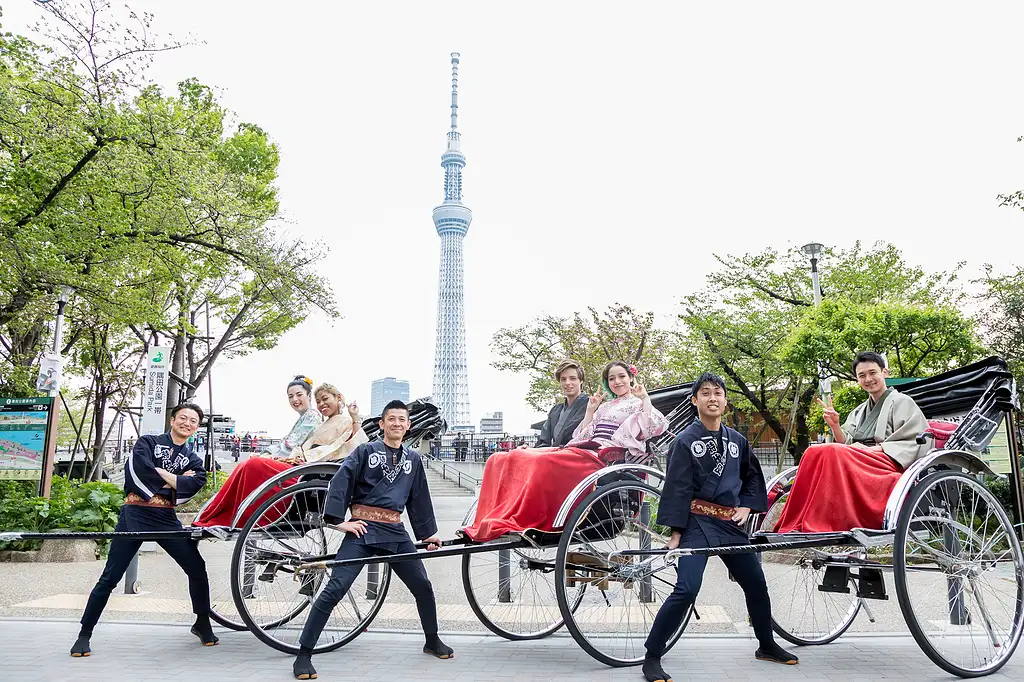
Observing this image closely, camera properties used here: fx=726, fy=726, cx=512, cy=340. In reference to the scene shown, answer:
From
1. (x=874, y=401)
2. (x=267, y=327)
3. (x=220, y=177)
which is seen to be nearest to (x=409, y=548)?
(x=874, y=401)

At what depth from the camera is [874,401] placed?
183 inches

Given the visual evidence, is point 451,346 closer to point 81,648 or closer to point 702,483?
point 81,648

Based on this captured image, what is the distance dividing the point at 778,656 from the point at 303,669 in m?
2.67

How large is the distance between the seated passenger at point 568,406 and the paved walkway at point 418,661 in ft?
4.70

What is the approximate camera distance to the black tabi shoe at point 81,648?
4.32 meters

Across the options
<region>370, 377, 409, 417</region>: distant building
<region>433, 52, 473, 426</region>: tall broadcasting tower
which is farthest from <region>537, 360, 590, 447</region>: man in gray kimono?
<region>370, 377, 409, 417</region>: distant building

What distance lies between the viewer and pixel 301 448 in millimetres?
5391

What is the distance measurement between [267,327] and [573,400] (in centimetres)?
1529

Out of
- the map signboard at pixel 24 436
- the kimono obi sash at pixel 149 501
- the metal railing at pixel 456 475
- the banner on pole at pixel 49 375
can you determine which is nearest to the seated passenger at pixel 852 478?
the kimono obi sash at pixel 149 501

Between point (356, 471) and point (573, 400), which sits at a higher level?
point (573, 400)

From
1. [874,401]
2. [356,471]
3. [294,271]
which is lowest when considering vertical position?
[356,471]

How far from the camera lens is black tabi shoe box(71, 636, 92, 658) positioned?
432cm

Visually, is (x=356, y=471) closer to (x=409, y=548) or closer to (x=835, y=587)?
(x=409, y=548)

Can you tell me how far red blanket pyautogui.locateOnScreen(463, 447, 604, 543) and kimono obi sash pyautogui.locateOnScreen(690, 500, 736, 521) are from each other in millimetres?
782
